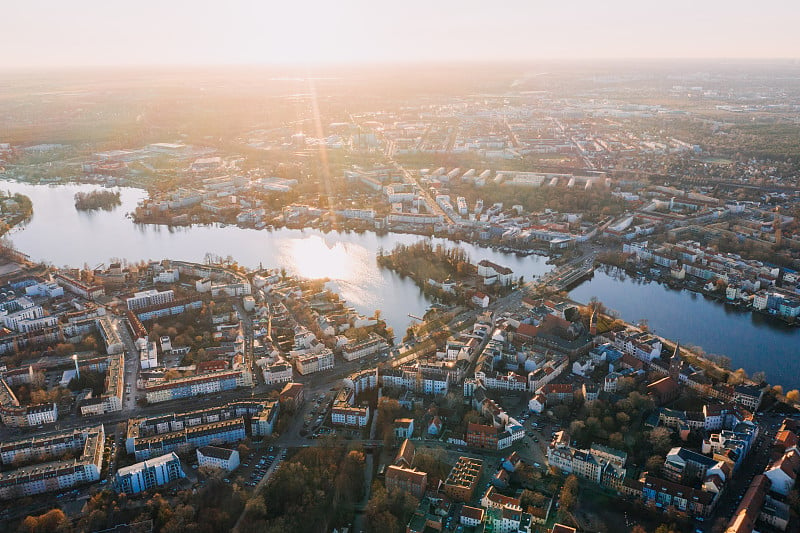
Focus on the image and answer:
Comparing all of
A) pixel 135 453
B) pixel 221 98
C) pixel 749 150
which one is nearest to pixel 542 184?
pixel 749 150

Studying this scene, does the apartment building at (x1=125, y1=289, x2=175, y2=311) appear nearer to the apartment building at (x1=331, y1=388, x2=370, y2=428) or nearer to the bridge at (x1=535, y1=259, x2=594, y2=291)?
the apartment building at (x1=331, y1=388, x2=370, y2=428)

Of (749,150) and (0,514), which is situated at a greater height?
(749,150)

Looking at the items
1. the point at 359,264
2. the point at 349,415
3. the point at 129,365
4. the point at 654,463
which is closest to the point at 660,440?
the point at 654,463

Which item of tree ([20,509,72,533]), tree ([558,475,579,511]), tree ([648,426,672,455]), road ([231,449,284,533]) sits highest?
tree ([648,426,672,455])

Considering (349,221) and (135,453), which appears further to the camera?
(349,221)

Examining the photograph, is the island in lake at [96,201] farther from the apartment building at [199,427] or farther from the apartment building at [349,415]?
the apartment building at [349,415]

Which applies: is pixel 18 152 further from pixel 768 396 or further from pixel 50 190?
pixel 768 396

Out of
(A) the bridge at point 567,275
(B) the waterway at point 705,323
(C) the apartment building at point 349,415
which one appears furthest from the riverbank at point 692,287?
(C) the apartment building at point 349,415

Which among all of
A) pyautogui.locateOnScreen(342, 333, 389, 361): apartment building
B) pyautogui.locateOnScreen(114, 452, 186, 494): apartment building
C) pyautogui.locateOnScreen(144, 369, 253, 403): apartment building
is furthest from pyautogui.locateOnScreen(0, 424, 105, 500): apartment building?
pyautogui.locateOnScreen(342, 333, 389, 361): apartment building
